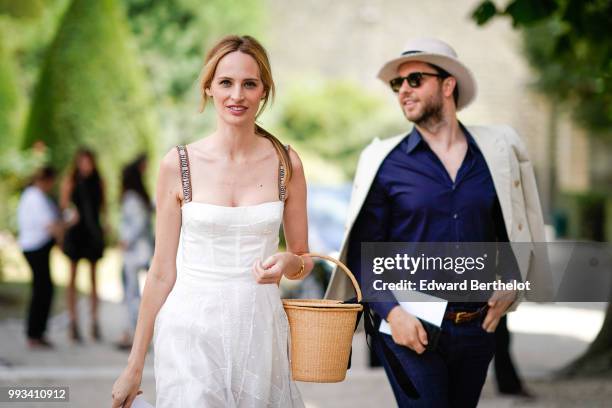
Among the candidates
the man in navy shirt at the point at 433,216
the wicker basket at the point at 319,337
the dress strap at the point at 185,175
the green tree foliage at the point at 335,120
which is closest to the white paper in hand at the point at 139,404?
the wicker basket at the point at 319,337

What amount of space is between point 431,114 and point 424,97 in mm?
82

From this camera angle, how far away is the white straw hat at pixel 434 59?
459 centimetres

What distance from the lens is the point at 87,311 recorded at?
14852 millimetres

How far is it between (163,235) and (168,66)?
27944 mm

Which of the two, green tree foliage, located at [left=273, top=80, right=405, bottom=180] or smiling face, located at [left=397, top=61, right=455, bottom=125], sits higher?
green tree foliage, located at [left=273, top=80, right=405, bottom=180]

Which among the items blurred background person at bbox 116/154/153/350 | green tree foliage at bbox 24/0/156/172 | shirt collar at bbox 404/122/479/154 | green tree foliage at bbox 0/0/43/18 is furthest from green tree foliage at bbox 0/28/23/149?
shirt collar at bbox 404/122/479/154

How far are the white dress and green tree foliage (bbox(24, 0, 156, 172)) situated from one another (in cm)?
1959

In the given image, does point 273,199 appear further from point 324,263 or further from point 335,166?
point 335,166

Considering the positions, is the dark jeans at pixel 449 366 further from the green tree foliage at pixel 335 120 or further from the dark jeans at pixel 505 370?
the green tree foliage at pixel 335 120

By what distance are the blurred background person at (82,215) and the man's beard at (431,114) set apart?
24.5 ft


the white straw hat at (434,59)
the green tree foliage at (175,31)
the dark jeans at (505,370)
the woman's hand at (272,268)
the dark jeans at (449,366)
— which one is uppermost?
the green tree foliage at (175,31)

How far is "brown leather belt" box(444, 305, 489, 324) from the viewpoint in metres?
4.35

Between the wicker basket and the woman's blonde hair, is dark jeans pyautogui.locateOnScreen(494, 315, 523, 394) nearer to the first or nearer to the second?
the wicker basket

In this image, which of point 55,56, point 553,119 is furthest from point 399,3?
point 55,56
